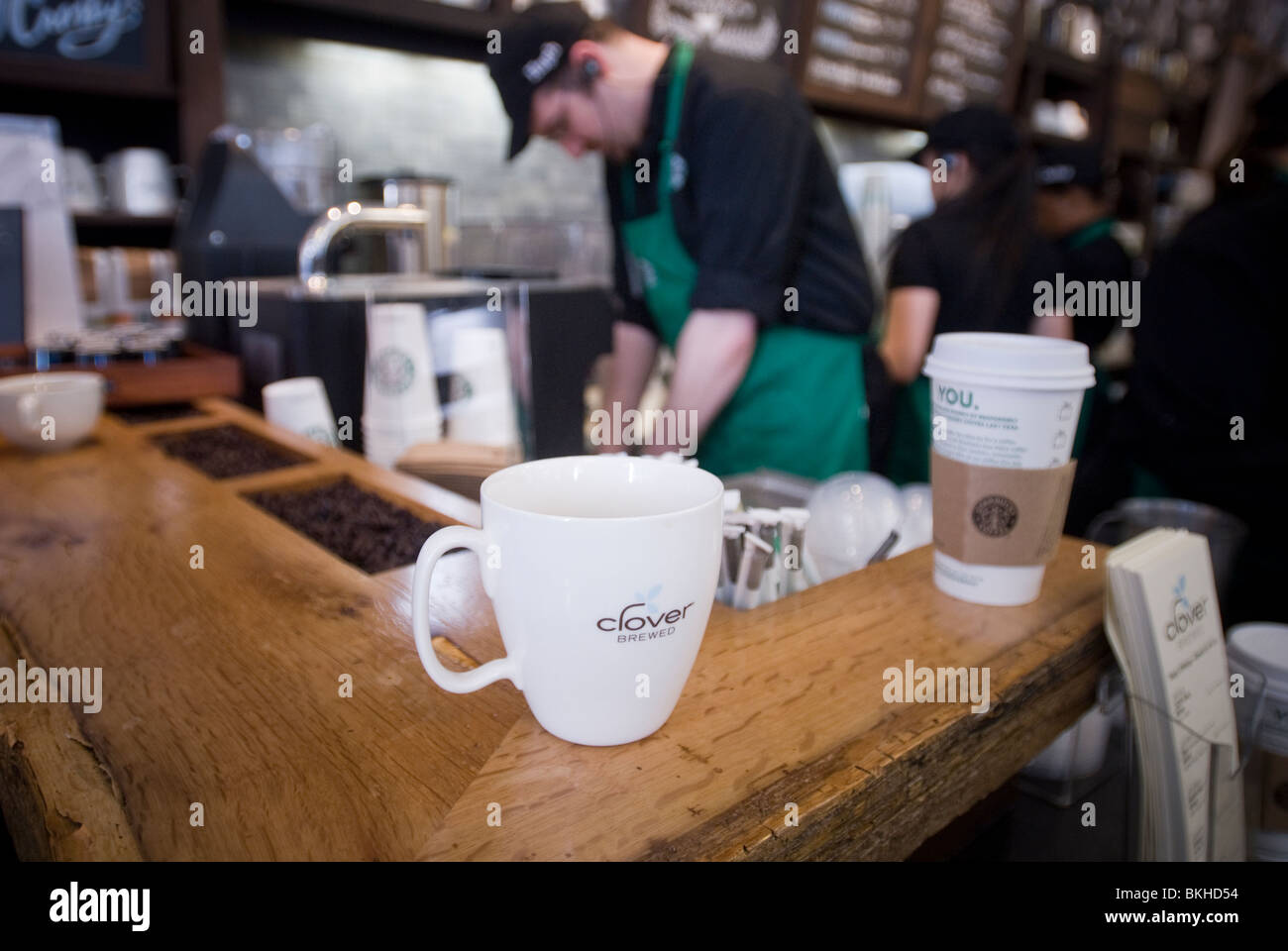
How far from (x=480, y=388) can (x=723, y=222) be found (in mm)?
557

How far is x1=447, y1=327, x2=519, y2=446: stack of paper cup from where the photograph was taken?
1465mm

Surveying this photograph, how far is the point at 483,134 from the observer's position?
10.7ft

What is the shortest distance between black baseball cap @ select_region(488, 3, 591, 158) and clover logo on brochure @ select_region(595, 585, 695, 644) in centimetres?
144

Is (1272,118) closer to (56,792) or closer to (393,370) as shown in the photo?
(393,370)

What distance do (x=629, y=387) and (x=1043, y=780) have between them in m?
1.50

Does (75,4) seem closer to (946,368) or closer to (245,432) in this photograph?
(245,432)

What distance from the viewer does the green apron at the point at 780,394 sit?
1.91 meters

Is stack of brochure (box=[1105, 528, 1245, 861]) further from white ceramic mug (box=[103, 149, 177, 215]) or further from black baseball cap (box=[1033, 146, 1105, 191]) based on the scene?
black baseball cap (box=[1033, 146, 1105, 191])

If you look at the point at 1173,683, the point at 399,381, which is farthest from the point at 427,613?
the point at 399,381

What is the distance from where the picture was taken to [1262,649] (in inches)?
40.8

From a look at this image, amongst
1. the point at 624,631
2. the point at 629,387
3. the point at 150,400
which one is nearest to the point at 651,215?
the point at 629,387

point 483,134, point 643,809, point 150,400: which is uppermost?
point 483,134

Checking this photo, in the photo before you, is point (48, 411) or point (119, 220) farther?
point (119, 220)

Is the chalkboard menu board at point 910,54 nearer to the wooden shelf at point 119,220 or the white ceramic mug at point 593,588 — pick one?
the wooden shelf at point 119,220
